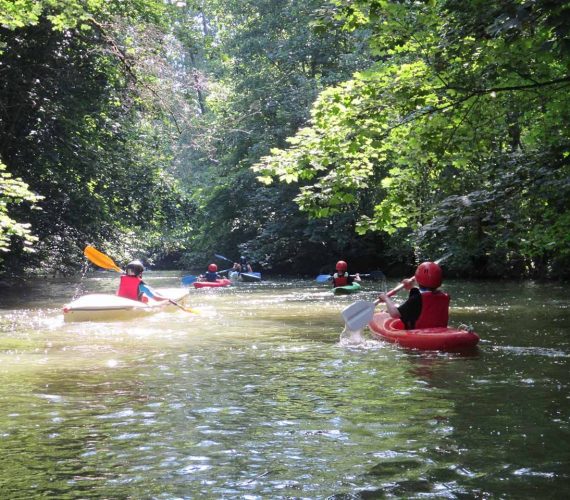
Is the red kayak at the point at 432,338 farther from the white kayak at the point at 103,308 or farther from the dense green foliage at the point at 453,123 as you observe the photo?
the white kayak at the point at 103,308

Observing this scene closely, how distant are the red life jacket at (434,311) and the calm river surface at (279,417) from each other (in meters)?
0.61

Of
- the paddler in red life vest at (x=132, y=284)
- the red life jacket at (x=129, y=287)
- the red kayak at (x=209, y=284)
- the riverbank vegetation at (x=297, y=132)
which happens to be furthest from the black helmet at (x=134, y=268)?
the red kayak at (x=209, y=284)

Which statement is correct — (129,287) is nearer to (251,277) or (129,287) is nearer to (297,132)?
(297,132)

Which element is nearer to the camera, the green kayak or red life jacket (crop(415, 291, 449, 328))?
red life jacket (crop(415, 291, 449, 328))

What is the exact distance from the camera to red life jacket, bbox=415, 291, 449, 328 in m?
9.54

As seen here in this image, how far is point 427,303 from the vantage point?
31.6 ft

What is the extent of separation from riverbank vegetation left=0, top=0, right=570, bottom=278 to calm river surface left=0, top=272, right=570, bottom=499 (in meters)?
1.58

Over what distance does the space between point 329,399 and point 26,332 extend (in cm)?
661

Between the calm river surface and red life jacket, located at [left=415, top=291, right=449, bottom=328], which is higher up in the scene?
red life jacket, located at [left=415, top=291, right=449, bottom=328]

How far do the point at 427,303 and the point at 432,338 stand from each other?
779 mm

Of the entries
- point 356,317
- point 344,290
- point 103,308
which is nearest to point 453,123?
point 356,317

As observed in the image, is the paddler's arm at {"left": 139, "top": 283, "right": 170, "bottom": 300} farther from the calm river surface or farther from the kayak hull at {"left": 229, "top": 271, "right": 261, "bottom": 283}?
the kayak hull at {"left": 229, "top": 271, "right": 261, "bottom": 283}

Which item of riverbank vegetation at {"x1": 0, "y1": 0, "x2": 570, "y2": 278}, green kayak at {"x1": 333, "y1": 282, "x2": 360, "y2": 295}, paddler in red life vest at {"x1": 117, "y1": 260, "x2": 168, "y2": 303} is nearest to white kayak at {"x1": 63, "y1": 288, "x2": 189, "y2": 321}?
paddler in red life vest at {"x1": 117, "y1": 260, "x2": 168, "y2": 303}

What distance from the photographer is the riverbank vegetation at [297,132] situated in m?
8.12
